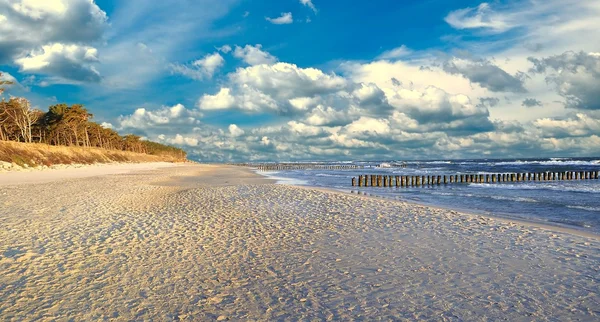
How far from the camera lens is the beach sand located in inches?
208

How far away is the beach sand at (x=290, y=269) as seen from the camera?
17.4 feet

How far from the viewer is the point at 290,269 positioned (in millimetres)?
7211

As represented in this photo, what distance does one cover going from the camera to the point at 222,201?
720 inches

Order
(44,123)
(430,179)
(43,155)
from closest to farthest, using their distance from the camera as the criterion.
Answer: (430,179) → (43,155) → (44,123)

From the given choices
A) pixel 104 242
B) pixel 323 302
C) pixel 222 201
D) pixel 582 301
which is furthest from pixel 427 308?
pixel 222 201

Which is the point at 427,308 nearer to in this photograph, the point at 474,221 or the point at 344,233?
the point at 344,233

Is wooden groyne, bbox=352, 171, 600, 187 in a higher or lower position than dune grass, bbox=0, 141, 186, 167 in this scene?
lower

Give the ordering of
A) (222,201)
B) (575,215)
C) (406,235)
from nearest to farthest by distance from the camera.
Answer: (406,235) < (575,215) < (222,201)

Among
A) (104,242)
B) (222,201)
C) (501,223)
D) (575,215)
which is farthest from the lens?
(222,201)

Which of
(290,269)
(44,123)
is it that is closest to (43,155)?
(44,123)

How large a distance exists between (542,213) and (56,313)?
18.7m

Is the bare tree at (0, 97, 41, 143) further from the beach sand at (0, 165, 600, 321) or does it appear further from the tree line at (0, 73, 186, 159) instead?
the beach sand at (0, 165, 600, 321)

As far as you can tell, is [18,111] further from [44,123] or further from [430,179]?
[430,179]

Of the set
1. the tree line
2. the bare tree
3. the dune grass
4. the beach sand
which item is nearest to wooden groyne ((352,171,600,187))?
the beach sand
